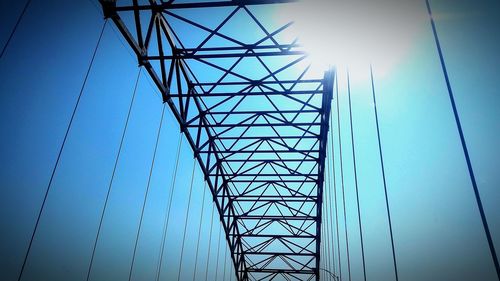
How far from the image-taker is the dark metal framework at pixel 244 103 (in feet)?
28.2

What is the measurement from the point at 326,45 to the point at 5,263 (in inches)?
314

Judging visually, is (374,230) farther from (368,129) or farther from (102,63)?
(102,63)

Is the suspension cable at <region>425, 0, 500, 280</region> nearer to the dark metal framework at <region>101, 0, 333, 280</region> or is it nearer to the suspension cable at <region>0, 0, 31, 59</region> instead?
the suspension cable at <region>0, 0, 31, 59</region>

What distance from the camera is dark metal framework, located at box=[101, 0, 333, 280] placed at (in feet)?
28.2

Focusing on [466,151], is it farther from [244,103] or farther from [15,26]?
[244,103]

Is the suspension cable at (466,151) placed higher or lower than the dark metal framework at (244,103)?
lower

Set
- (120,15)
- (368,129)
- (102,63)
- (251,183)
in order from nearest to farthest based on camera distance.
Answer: (368,129) < (102,63) < (120,15) < (251,183)

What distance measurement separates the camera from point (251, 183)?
18.5 m

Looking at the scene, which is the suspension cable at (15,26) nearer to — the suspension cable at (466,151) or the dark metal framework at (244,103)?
the dark metal framework at (244,103)

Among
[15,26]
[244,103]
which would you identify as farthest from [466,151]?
[244,103]

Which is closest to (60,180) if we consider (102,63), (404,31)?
(102,63)

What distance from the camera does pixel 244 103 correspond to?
12.3 m

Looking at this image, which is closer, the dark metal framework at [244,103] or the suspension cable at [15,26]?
the suspension cable at [15,26]

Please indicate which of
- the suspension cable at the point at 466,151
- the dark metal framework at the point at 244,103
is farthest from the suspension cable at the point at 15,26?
the suspension cable at the point at 466,151
